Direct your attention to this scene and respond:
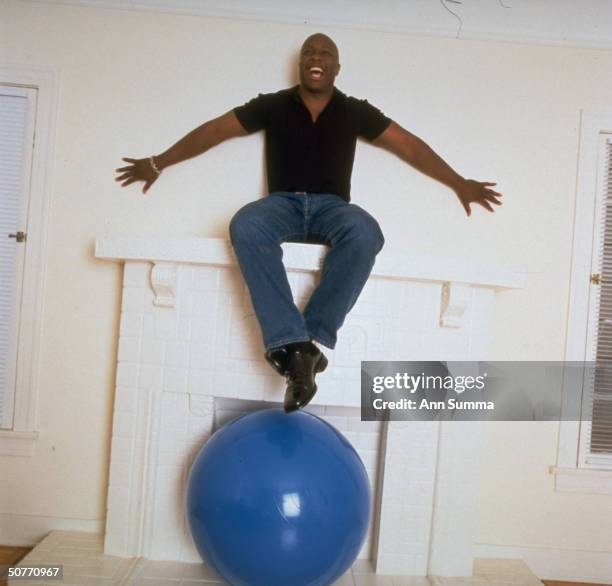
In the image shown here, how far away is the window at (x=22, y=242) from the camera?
7.04 ft

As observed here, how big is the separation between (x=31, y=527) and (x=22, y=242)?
1169mm

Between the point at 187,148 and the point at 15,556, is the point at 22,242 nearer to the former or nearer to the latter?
the point at 187,148

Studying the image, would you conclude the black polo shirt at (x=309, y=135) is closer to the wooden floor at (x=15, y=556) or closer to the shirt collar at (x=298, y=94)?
the shirt collar at (x=298, y=94)

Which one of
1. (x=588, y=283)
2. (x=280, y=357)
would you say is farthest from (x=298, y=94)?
(x=588, y=283)

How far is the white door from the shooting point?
2.15 metres

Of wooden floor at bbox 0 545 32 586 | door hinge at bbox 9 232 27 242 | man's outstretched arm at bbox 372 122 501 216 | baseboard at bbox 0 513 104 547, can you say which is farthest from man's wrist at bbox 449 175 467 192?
wooden floor at bbox 0 545 32 586

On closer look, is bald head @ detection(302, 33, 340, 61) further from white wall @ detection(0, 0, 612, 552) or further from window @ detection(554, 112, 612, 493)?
window @ detection(554, 112, 612, 493)

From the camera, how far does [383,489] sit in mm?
1938

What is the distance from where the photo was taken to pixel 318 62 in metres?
1.93

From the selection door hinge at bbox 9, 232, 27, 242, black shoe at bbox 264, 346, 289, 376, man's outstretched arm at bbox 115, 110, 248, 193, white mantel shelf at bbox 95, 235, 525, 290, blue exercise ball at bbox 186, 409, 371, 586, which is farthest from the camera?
door hinge at bbox 9, 232, 27, 242

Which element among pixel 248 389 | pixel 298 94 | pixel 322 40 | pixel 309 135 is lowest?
pixel 248 389

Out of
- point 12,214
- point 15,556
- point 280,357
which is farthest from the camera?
point 12,214

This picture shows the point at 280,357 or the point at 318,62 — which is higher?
the point at 318,62

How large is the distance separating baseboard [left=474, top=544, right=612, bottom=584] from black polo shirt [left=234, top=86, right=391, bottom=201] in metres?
1.59
